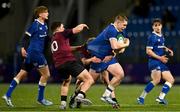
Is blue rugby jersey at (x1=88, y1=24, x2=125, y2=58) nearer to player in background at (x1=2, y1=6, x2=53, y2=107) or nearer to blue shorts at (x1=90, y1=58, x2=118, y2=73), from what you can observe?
blue shorts at (x1=90, y1=58, x2=118, y2=73)

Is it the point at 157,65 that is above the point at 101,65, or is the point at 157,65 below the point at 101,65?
below

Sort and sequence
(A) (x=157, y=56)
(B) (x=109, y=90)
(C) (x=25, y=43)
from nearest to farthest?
(B) (x=109, y=90)
(C) (x=25, y=43)
(A) (x=157, y=56)

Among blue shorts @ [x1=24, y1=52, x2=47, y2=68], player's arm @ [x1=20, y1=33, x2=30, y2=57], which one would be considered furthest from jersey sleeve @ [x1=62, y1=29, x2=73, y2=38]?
blue shorts @ [x1=24, y1=52, x2=47, y2=68]

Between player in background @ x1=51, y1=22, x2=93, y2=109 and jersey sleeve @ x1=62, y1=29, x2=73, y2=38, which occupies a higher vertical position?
jersey sleeve @ x1=62, y1=29, x2=73, y2=38

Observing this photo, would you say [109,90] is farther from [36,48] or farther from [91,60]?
[36,48]

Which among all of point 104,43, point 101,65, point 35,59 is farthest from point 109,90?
point 35,59

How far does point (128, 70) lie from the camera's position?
109 feet

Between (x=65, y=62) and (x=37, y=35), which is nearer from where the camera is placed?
(x=65, y=62)

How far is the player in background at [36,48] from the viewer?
1608 centimetres

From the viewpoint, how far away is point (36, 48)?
53.5 ft

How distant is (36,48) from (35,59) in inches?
10.7

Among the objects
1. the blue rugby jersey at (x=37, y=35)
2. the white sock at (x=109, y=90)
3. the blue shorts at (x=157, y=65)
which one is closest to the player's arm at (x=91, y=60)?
the white sock at (x=109, y=90)

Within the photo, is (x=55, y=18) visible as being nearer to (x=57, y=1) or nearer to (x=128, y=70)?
(x=57, y=1)

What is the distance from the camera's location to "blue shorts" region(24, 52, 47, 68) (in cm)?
1638
